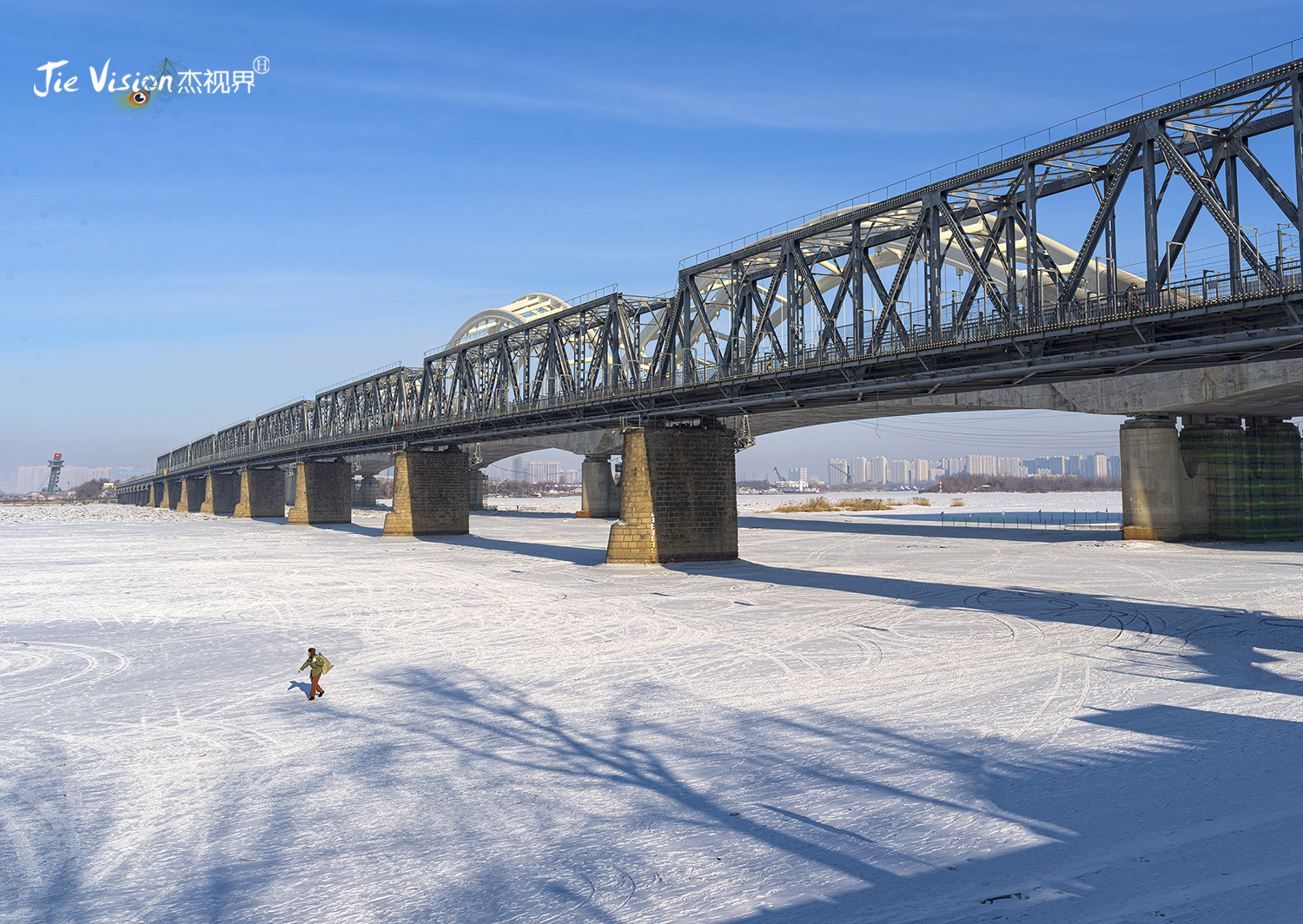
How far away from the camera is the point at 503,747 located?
1159 centimetres

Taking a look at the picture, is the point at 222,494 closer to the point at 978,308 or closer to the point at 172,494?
the point at 172,494

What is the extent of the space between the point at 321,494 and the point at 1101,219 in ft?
262

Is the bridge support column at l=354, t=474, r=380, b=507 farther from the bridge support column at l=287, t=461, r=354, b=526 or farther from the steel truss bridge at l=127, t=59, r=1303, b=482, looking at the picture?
the steel truss bridge at l=127, t=59, r=1303, b=482

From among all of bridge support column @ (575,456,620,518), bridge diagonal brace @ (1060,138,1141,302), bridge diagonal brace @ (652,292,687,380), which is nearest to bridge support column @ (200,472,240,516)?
bridge support column @ (575,456,620,518)

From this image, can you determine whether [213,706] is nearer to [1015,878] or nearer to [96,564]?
[1015,878]

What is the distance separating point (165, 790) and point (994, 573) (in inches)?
1178

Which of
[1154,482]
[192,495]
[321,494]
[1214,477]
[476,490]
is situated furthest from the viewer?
[192,495]

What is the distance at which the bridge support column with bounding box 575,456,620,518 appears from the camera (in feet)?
311

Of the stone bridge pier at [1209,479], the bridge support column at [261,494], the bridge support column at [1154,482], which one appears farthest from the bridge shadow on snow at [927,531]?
the bridge support column at [261,494]

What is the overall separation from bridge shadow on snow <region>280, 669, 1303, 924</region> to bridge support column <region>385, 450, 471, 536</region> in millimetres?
53338

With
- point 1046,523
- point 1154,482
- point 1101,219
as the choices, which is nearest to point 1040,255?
point 1101,219

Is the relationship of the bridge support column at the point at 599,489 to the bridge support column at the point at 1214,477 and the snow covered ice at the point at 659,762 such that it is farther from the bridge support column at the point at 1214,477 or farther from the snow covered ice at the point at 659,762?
the snow covered ice at the point at 659,762

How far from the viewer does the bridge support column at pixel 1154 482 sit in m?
47.9

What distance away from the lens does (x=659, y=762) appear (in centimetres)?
1086
